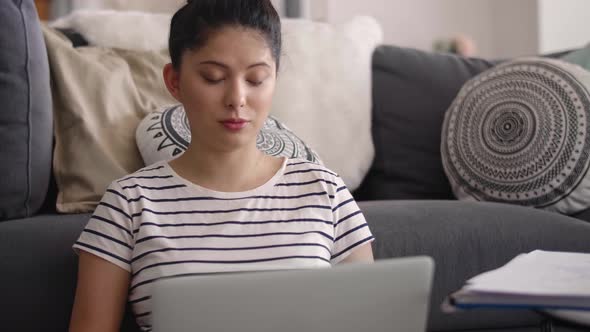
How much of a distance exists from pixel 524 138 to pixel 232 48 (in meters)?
0.87

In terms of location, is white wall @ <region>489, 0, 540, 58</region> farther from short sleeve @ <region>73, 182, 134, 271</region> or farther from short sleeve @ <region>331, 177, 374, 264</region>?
short sleeve @ <region>73, 182, 134, 271</region>

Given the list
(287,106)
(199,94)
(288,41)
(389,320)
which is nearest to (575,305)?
(389,320)

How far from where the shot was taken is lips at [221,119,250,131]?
3.43 feet

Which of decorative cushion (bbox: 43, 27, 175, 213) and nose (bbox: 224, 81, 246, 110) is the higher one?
nose (bbox: 224, 81, 246, 110)

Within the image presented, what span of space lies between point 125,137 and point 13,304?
17.8 inches

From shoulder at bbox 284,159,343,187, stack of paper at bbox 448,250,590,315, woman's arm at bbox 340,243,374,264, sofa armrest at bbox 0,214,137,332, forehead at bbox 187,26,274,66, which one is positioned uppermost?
forehead at bbox 187,26,274,66

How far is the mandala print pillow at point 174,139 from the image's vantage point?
1.43m

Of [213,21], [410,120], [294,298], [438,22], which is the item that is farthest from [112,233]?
[438,22]

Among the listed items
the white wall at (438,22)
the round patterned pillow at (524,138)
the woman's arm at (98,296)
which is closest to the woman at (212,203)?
the woman's arm at (98,296)

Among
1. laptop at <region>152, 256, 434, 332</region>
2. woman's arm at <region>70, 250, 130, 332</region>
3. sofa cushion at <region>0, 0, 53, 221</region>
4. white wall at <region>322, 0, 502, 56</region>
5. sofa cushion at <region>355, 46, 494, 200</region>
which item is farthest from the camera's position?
white wall at <region>322, 0, 502, 56</region>

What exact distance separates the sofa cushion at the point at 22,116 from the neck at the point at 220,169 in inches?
15.4

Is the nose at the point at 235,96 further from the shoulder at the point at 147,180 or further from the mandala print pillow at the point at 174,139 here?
the mandala print pillow at the point at 174,139

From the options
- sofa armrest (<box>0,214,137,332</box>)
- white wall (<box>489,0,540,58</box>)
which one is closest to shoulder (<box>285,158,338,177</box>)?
sofa armrest (<box>0,214,137,332</box>)

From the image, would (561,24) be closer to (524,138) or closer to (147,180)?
(524,138)
